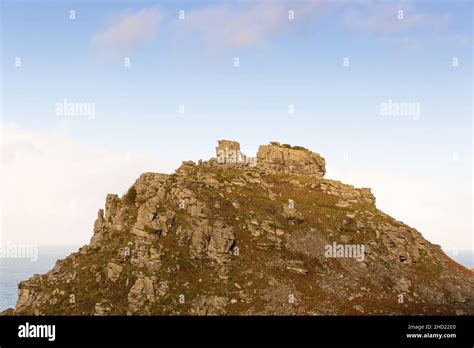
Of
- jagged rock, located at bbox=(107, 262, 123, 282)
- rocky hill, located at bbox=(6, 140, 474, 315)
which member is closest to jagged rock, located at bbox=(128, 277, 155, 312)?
rocky hill, located at bbox=(6, 140, 474, 315)

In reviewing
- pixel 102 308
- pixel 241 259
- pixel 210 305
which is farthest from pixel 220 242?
pixel 102 308

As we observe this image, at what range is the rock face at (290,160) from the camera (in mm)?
97062

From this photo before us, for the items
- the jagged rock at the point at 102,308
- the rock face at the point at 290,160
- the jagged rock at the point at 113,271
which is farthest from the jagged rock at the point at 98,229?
the rock face at the point at 290,160

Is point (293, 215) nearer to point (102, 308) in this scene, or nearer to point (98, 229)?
point (98, 229)

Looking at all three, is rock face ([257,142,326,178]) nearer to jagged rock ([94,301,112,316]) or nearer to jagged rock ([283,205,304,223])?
jagged rock ([283,205,304,223])

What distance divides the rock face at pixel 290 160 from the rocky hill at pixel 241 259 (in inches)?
406

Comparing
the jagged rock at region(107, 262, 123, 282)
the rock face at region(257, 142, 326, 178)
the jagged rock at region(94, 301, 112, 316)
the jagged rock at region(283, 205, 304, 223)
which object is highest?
the rock face at region(257, 142, 326, 178)

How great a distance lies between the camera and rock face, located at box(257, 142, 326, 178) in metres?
97.1

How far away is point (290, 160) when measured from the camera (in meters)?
97.7

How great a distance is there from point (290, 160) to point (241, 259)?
35.2 meters

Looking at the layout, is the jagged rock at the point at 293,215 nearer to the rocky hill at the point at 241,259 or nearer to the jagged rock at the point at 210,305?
the rocky hill at the point at 241,259

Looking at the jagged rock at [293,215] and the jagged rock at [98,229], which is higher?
the jagged rock at [293,215]

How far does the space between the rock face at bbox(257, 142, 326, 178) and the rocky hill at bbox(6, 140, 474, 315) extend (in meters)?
10.3
